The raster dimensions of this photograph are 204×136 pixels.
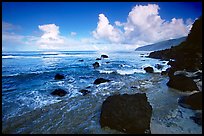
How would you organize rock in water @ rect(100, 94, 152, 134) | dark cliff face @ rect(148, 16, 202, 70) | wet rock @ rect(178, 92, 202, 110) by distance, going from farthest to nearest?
dark cliff face @ rect(148, 16, 202, 70) → wet rock @ rect(178, 92, 202, 110) → rock in water @ rect(100, 94, 152, 134)

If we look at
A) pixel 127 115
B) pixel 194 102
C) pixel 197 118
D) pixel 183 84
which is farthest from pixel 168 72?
pixel 127 115

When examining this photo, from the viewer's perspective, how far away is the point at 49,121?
30.1ft

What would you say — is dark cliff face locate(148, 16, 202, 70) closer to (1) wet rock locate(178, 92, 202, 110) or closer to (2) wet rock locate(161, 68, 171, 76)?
(2) wet rock locate(161, 68, 171, 76)

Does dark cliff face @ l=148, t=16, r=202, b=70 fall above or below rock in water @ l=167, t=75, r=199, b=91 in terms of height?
above

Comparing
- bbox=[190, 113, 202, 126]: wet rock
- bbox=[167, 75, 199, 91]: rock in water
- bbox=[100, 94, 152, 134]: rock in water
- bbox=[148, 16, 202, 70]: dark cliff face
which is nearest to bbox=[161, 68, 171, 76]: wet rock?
bbox=[148, 16, 202, 70]: dark cliff face

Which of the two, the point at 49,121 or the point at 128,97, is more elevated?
the point at 128,97

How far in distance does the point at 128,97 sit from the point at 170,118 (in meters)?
2.37

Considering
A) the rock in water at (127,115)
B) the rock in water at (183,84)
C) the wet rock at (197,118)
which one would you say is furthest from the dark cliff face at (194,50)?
the rock in water at (127,115)

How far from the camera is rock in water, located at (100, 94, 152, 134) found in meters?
7.62

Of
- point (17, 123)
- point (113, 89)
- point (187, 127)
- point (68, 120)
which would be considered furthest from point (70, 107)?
point (187, 127)

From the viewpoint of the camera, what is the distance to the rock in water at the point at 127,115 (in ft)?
25.0

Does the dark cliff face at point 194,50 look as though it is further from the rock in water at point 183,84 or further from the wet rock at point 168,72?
the rock in water at point 183,84

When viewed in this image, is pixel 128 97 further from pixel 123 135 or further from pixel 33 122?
pixel 33 122

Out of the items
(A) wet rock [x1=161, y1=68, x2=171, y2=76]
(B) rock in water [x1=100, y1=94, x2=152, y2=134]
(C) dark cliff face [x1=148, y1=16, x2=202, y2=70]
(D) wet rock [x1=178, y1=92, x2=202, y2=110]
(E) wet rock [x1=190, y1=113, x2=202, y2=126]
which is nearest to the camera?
(B) rock in water [x1=100, y1=94, x2=152, y2=134]
